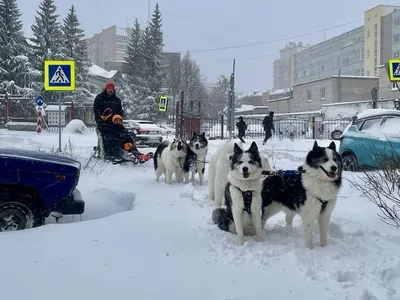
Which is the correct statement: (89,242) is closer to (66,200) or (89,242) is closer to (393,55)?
(66,200)

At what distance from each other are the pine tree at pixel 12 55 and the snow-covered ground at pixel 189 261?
30.8 meters

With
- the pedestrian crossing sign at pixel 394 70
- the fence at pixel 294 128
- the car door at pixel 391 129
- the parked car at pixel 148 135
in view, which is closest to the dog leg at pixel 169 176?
the car door at pixel 391 129

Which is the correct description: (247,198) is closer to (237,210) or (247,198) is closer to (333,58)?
(237,210)

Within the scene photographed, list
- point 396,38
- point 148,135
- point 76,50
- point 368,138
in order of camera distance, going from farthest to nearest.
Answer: point 396,38 < point 76,50 < point 148,135 < point 368,138

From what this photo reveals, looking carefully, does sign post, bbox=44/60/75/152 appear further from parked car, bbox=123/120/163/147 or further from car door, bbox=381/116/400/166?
parked car, bbox=123/120/163/147

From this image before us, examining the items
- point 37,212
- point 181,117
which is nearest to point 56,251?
point 37,212

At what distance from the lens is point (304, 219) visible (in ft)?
14.1

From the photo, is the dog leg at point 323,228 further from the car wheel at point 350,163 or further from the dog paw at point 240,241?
the car wheel at point 350,163

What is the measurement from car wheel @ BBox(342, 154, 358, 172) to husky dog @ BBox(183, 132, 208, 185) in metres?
3.91

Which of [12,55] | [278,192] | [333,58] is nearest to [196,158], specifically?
[278,192]

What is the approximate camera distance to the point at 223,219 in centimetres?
489

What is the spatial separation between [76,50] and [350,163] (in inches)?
1304

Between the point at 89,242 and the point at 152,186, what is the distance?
3.99 metres

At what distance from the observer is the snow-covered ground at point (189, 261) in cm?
305
